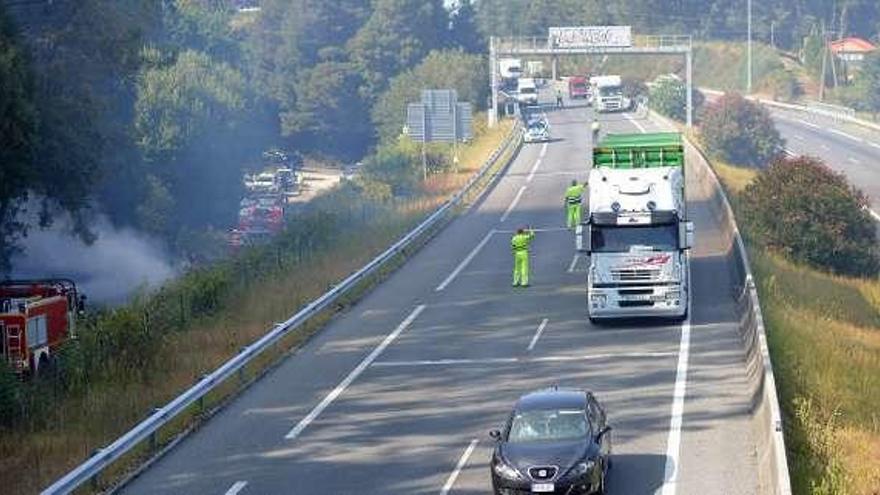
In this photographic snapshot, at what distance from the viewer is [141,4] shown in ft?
191

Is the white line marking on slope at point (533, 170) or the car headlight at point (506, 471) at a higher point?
the white line marking on slope at point (533, 170)

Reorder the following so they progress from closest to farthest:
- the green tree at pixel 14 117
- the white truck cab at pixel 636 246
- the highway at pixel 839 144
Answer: the white truck cab at pixel 636 246, the green tree at pixel 14 117, the highway at pixel 839 144

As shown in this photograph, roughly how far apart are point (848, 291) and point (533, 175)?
26.8m

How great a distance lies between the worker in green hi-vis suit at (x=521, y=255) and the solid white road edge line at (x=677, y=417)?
5393 mm

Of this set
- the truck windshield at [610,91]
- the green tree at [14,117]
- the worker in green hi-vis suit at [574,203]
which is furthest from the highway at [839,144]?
the green tree at [14,117]

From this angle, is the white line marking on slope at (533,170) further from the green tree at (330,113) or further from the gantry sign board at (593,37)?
the green tree at (330,113)

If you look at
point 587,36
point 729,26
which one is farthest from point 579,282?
point 729,26

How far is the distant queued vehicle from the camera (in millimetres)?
86312

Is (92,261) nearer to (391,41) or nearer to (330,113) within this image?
(330,113)

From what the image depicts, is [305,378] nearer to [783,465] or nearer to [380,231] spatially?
[783,465]

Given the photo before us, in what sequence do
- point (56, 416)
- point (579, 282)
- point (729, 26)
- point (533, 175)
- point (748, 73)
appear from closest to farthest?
point (56, 416) < point (579, 282) < point (533, 175) < point (748, 73) < point (729, 26)

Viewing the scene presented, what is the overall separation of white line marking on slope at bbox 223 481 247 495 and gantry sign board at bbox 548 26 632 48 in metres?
79.7

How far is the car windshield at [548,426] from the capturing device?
19234mm

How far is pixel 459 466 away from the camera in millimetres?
20844
